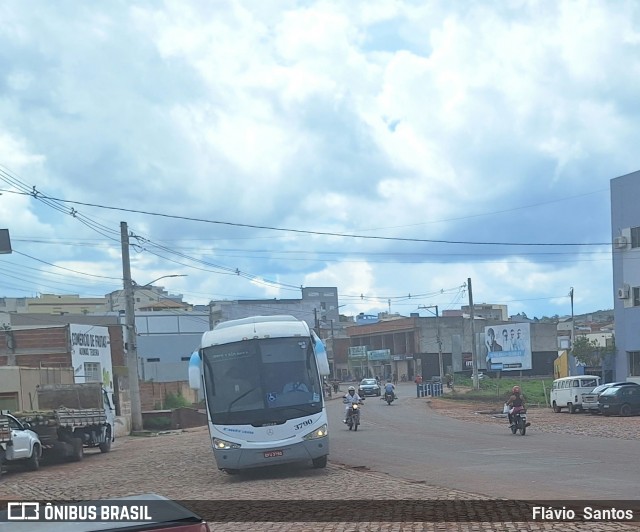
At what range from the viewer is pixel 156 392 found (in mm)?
57500

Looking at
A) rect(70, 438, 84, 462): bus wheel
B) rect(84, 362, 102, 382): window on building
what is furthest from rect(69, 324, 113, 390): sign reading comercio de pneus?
rect(70, 438, 84, 462): bus wheel

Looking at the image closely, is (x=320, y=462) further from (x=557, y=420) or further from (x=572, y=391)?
(x=572, y=391)

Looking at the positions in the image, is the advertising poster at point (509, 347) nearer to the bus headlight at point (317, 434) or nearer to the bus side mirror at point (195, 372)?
the bus headlight at point (317, 434)

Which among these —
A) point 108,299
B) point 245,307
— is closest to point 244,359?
point 245,307

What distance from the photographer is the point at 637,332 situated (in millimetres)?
49906

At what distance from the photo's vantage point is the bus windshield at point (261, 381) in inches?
695

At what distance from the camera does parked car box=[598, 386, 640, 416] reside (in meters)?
38.8

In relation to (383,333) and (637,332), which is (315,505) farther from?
(383,333)

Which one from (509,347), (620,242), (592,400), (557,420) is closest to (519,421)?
(557,420)

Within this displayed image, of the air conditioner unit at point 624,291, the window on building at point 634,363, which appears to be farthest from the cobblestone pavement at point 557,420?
the air conditioner unit at point 624,291

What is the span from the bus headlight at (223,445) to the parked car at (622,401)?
2593 cm

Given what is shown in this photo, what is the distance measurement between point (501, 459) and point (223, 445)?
19.7ft

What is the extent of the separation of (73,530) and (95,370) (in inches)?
1852

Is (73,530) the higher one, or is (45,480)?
(73,530)
